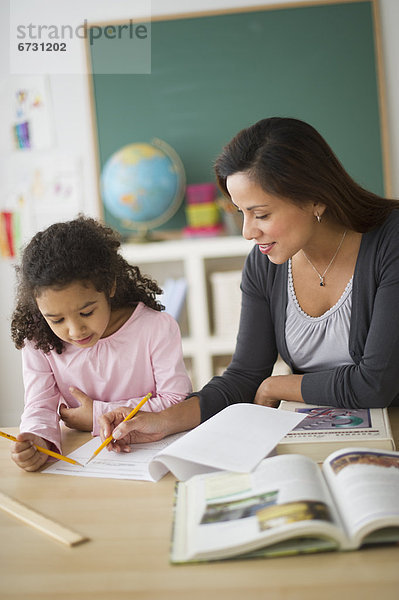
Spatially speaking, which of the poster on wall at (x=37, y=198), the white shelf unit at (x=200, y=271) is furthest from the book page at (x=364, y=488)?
the poster on wall at (x=37, y=198)

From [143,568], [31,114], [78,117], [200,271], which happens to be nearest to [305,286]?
[143,568]

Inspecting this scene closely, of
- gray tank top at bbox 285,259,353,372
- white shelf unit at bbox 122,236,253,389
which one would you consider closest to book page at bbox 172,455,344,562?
gray tank top at bbox 285,259,353,372

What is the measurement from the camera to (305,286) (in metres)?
1.47

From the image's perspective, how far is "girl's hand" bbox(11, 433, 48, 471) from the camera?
3.63 feet

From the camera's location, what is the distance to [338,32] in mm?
3150

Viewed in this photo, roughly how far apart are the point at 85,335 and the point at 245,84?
89.1 inches

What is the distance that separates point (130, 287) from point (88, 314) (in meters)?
0.22

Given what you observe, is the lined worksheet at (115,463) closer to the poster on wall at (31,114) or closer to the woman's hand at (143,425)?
the woman's hand at (143,425)

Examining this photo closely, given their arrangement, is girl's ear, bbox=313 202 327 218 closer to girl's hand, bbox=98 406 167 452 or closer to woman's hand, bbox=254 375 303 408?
woman's hand, bbox=254 375 303 408

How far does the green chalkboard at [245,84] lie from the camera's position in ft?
10.4

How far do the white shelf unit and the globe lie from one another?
153 millimetres

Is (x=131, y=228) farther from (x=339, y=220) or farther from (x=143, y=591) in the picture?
(x=143, y=591)

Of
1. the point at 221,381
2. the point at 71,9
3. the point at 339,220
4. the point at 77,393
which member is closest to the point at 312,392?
the point at 221,381

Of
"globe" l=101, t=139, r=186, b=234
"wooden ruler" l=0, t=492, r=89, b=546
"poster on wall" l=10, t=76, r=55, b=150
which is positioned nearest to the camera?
"wooden ruler" l=0, t=492, r=89, b=546
